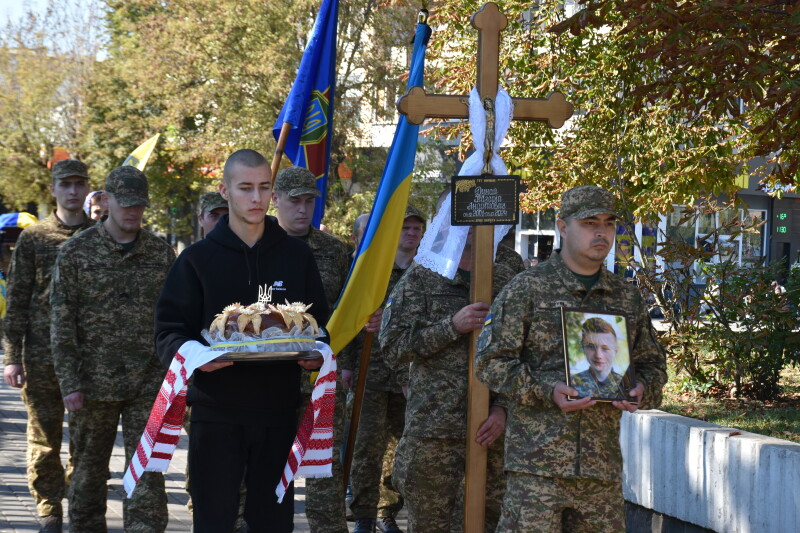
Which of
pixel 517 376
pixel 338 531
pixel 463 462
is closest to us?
pixel 517 376

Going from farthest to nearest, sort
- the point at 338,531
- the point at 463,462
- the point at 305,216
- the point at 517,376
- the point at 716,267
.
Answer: the point at 716,267, the point at 305,216, the point at 338,531, the point at 463,462, the point at 517,376

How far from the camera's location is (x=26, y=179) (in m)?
38.8

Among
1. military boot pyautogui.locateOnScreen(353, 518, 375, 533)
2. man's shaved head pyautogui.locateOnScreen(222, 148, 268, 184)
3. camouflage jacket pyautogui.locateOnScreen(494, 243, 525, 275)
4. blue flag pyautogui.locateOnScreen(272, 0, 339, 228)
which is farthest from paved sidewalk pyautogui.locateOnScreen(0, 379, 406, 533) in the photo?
man's shaved head pyautogui.locateOnScreen(222, 148, 268, 184)

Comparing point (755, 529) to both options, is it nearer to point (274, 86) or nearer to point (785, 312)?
point (785, 312)

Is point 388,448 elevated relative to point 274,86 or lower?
lower

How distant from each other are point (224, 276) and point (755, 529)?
327 cm

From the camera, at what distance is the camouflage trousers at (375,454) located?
26.2 ft

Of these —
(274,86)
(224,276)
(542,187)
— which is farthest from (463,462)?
(274,86)

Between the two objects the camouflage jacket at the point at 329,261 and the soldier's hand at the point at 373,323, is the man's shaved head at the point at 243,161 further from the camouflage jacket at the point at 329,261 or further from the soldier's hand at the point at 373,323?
the soldier's hand at the point at 373,323

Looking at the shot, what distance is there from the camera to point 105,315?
22.6 ft

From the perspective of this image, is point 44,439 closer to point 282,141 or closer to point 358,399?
point 358,399

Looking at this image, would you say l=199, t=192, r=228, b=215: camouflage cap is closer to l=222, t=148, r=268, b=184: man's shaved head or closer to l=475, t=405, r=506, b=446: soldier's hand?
l=222, t=148, r=268, b=184: man's shaved head

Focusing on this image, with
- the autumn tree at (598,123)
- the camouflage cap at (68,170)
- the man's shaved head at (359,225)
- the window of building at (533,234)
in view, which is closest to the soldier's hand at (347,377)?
the man's shaved head at (359,225)

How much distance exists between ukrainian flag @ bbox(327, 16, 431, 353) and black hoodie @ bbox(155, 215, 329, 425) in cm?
213
